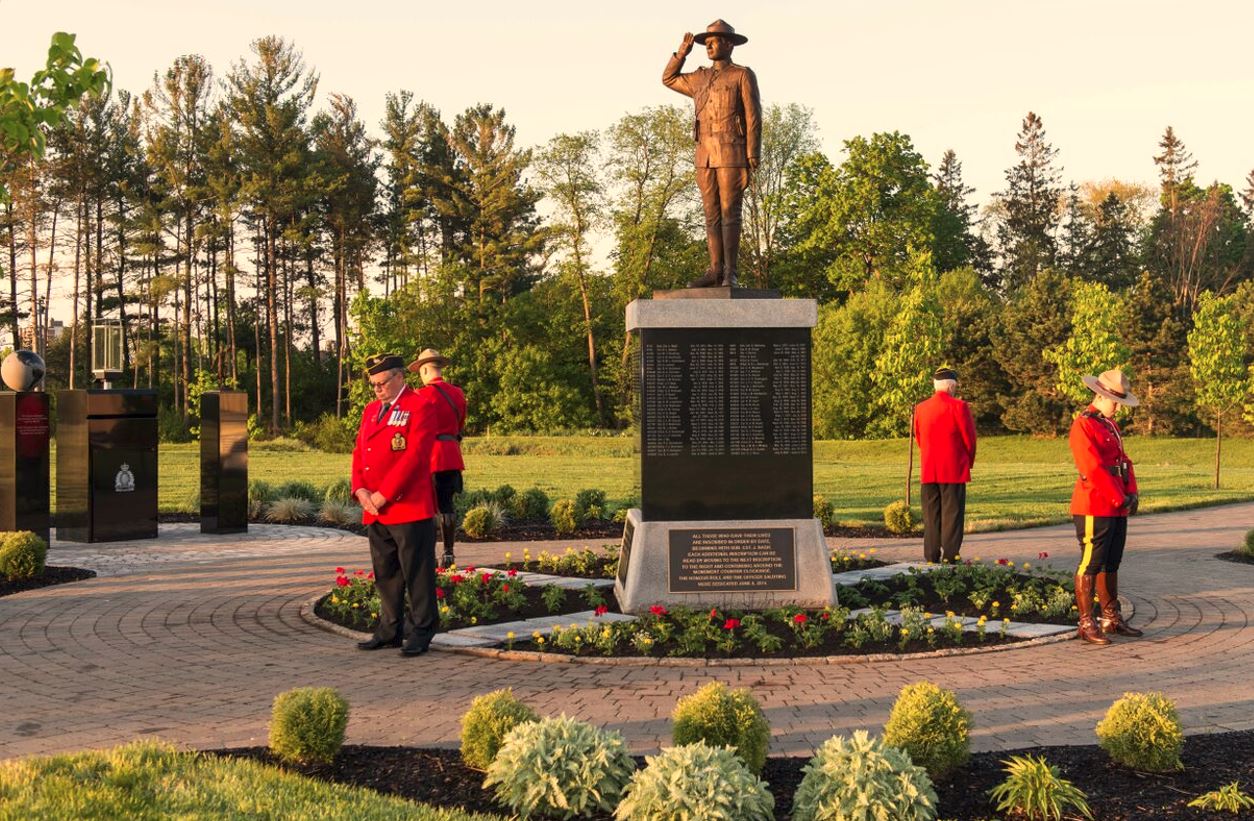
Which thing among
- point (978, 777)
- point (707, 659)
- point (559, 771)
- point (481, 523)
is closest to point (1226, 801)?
point (978, 777)

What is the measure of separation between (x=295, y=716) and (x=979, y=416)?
51790 mm

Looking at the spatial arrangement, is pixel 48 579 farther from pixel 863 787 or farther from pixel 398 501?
pixel 863 787

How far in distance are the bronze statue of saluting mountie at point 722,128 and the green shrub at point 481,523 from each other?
685 centimetres

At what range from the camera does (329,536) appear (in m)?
16.2

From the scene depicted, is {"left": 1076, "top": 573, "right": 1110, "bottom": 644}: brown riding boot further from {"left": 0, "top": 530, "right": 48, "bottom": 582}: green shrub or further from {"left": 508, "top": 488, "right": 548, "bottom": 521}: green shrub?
{"left": 508, "top": 488, "right": 548, "bottom": 521}: green shrub

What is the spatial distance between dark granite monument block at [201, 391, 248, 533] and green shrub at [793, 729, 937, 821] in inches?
507

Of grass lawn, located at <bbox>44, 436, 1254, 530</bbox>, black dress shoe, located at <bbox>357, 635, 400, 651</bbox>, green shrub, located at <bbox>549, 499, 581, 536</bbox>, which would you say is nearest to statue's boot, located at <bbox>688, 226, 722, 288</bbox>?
grass lawn, located at <bbox>44, 436, 1254, 530</bbox>

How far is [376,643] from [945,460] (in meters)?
6.62

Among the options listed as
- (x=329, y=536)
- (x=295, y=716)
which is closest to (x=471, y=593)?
(x=295, y=716)

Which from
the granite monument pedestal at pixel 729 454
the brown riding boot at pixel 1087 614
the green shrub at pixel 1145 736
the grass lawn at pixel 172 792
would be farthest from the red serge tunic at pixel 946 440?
→ the grass lawn at pixel 172 792

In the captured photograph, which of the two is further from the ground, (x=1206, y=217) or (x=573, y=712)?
(x=1206, y=217)

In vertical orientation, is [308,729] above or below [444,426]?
below

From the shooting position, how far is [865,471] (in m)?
33.1

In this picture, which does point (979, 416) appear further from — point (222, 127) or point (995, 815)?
point (995, 815)
